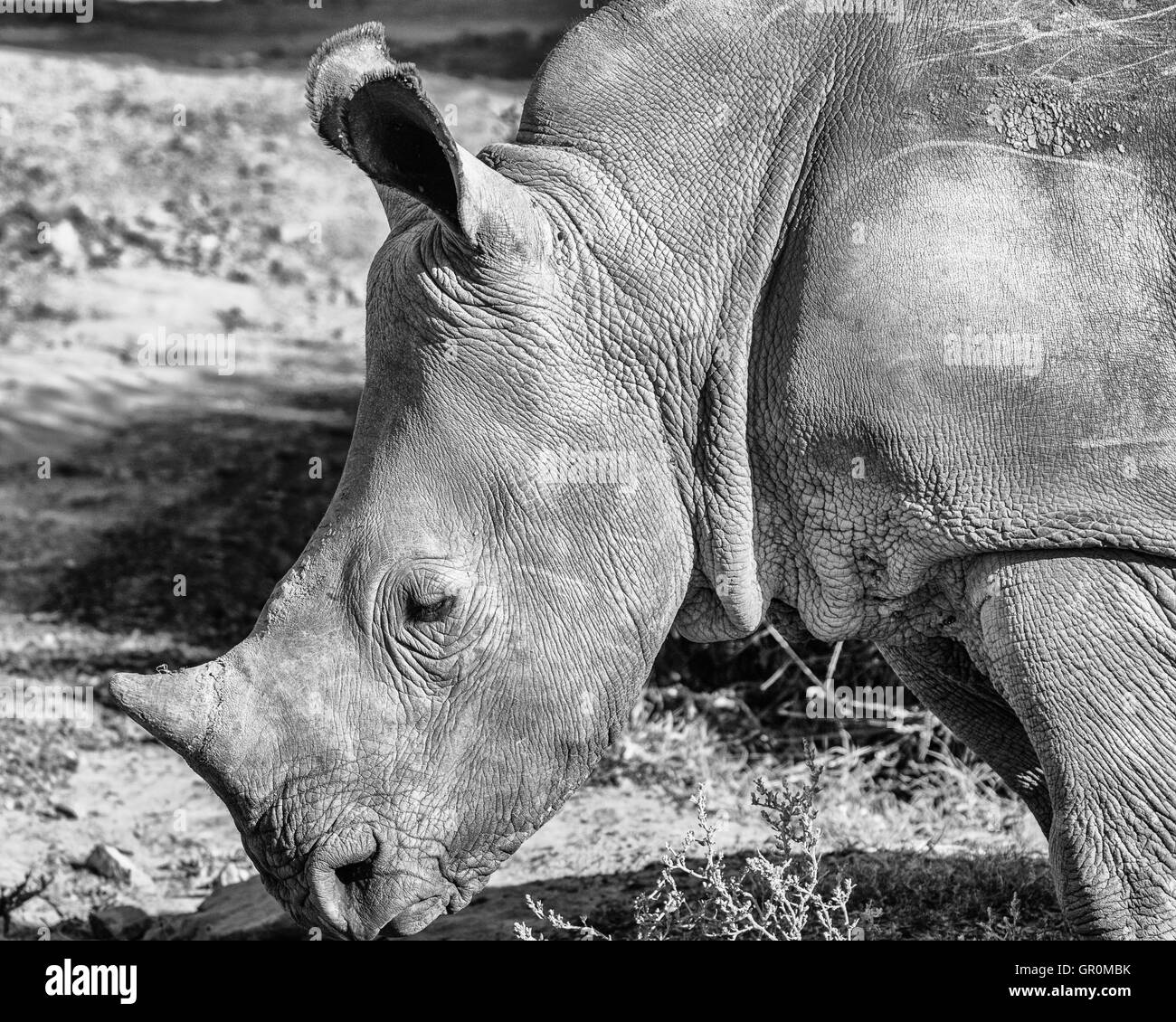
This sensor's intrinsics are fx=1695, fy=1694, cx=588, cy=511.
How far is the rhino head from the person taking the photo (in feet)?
12.4

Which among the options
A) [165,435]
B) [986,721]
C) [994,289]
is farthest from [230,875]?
[165,435]

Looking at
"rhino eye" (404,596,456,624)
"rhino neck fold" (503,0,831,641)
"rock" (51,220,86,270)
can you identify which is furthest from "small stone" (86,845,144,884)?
"rock" (51,220,86,270)

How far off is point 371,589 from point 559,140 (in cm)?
114

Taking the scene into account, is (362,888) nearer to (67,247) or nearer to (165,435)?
(165,435)

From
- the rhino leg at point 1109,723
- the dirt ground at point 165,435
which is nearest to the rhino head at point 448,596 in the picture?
the rhino leg at point 1109,723

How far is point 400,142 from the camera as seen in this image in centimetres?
371

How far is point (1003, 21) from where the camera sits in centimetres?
371

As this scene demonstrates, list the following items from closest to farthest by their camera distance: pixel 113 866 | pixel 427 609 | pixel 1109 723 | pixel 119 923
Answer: pixel 1109 723 → pixel 427 609 → pixel 119 923 → pixel 113 866

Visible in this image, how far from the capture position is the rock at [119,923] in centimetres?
595

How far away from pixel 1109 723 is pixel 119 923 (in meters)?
3.85

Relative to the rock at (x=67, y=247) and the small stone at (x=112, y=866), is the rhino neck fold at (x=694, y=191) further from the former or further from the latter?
the rock at (x=67, y=247)
